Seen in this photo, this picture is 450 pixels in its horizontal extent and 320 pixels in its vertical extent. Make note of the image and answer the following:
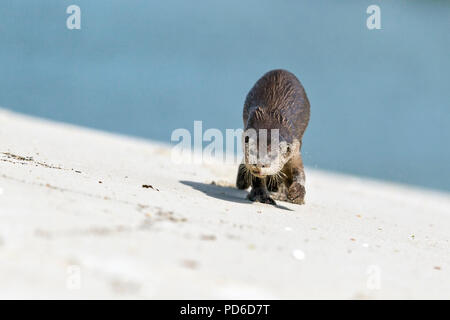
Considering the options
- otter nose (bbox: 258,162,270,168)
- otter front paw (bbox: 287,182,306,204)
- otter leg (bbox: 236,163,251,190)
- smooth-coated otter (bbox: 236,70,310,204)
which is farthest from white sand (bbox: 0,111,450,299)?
otter leg (bbox: 236,163,251,190)

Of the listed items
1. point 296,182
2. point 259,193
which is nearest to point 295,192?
point 296,182

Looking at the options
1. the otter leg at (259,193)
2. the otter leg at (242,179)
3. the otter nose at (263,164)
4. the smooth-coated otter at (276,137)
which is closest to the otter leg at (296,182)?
the smooth-coated otter at (276,137)

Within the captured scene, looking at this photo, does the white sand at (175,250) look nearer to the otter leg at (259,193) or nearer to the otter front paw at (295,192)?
the otter leg at (259,193)

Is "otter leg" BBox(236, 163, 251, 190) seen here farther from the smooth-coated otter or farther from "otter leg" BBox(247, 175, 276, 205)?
"otter leg" BBox(247, 175, 276, 205)

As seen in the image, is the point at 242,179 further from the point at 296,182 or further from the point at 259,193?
the point at 259,193
